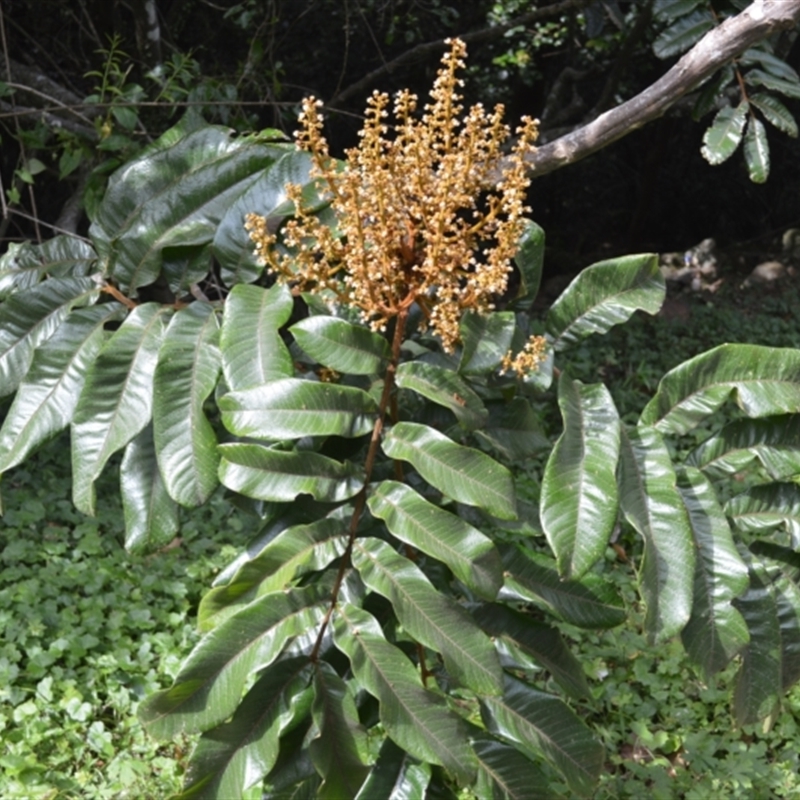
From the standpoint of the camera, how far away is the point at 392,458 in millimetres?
1207

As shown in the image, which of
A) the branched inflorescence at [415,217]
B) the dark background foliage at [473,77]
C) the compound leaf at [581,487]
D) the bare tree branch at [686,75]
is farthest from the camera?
the dark background foliage at [473,77]

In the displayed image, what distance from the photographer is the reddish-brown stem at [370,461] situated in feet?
3.72

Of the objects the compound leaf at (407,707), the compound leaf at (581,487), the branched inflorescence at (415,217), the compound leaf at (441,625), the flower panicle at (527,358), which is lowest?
the compound leaf at (407,707)

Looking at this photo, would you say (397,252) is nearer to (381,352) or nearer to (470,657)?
(381,352)

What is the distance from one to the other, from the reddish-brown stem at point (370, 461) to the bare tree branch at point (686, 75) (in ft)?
1.61

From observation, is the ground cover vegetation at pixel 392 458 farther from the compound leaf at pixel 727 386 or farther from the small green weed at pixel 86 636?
the small green weed at pixel 86 636

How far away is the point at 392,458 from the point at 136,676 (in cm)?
162

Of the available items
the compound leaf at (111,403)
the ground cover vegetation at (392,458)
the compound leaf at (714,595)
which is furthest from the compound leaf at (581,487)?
the compound leaf at (111,403)

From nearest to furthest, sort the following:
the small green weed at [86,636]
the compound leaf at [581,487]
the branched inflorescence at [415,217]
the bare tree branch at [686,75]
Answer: the compound leaf at [581,487] → the branched inflorescence at [415,217] → the bare tree branch at [686,75] → the small green weed at [86,636]

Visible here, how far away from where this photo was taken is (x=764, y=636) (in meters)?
1.15

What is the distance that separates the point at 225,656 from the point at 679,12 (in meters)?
2.17

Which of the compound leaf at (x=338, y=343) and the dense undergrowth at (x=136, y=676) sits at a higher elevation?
the compound leaf at (x=338, y=343)

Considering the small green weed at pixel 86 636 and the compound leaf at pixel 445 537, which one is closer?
the compound leaf at pixel 445 537

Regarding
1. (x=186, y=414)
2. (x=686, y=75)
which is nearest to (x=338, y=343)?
(x=186, y=414)
